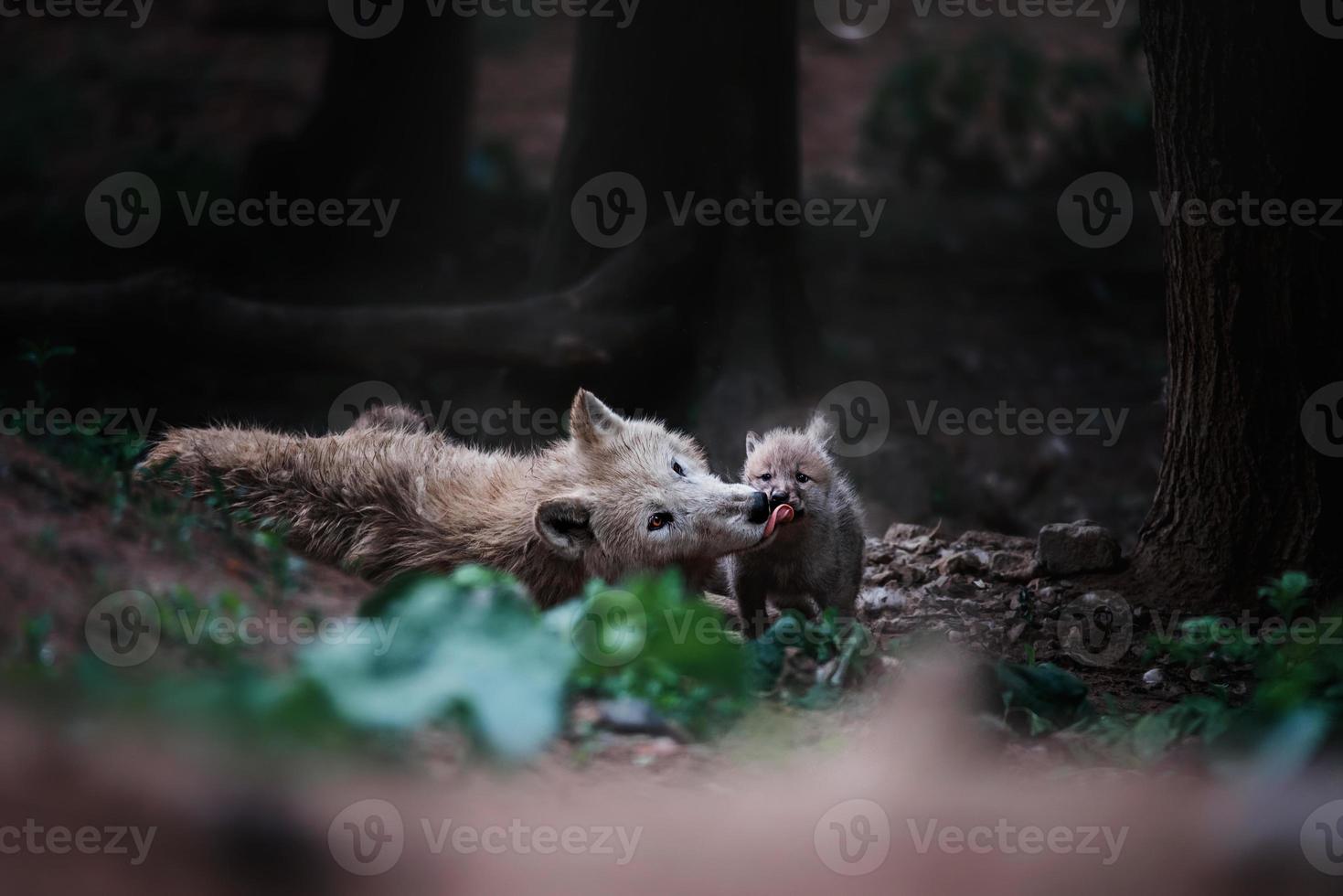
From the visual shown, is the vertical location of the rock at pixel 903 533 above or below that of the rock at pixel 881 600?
above

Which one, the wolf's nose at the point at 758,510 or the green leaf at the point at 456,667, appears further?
the wolf's nose at the point at 758,510

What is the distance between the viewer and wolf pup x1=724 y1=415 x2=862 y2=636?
18.5ft

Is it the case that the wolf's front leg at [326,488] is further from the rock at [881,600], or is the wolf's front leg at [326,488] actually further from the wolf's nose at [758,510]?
the rock at [881,600]

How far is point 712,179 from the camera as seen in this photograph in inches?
334

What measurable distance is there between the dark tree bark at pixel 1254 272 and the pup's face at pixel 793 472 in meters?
1.84

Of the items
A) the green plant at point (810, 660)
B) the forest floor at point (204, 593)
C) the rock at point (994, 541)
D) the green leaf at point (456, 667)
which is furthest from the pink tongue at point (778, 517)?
the rock at point (994, 541)

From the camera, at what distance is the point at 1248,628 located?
5.55m

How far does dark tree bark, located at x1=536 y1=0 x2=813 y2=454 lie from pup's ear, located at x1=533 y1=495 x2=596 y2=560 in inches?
123

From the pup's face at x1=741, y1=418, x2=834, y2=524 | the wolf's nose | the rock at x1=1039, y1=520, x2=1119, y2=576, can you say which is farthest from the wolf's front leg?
the rock at x1=1039, y1=520, x2=1119, y2=576

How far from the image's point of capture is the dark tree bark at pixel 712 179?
8.35 meters

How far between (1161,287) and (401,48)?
7780 millimetres

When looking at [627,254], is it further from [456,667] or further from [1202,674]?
[456,667]

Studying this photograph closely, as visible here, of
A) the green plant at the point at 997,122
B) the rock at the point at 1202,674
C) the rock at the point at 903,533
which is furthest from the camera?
the green plant at the point at 997,122

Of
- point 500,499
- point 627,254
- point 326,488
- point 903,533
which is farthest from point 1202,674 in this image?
point 627,254
